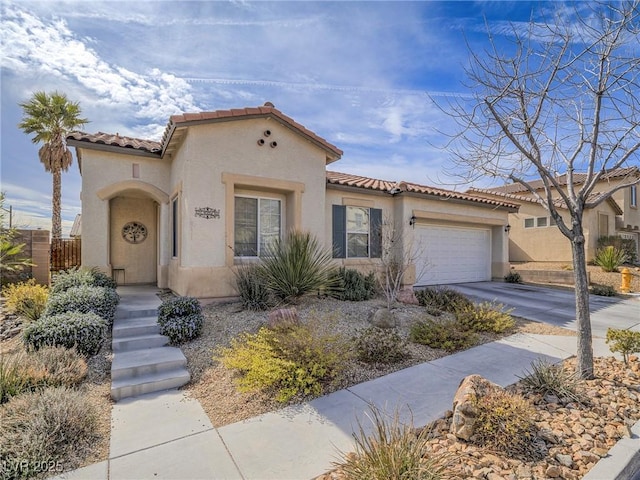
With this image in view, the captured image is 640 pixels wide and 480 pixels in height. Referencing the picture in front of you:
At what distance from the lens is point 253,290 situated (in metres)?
8.69

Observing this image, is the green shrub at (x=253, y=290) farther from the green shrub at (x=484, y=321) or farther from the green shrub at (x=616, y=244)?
the green shrub at (x=616, y=244)

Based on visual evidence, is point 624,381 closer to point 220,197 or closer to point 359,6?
point 359,6

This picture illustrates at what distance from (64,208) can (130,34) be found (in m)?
15.8

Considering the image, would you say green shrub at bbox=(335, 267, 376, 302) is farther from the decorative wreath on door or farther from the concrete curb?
the decorative wreath on door

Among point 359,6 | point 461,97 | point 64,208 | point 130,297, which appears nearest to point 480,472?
point 461,97

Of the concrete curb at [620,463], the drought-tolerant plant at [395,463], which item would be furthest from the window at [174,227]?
the concrete curb at [620,463]

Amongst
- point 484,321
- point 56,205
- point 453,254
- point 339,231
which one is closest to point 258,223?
point 339,231

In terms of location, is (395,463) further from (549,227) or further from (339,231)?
(549,227)

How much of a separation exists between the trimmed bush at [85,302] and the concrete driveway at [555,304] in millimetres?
11251

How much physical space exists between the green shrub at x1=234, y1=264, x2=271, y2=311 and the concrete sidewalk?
3.57 meters

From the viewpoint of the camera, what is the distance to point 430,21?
6.90 m

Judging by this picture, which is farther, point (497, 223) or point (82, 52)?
point (497, 223)

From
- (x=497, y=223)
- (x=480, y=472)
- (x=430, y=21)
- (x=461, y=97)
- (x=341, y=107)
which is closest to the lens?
(x=480, y=472)

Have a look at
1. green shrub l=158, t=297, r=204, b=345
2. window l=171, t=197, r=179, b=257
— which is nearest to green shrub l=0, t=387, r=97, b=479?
green shrub l=158, t=297, r=204, b=345
